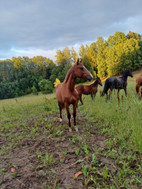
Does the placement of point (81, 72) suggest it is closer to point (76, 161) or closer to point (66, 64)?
point (76, 161)

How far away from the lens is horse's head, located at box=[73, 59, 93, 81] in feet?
12.1

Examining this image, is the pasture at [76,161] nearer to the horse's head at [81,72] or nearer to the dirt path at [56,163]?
the dirt path at [56,163]

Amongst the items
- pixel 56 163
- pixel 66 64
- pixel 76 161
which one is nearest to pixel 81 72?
pixel 76 161

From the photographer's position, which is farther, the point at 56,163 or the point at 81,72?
the point at 81,72

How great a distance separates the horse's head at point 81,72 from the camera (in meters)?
3.68

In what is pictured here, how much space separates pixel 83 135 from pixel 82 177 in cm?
162

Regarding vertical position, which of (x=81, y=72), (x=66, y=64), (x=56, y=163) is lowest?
(x=56, y=163)

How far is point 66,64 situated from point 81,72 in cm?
4388

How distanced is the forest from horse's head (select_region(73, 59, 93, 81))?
27682 millimetres

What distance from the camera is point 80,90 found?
885 cm

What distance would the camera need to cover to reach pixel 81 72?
3.75m

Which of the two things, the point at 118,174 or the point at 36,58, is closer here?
the point at 118,174

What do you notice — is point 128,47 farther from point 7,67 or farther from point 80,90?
point 7,67

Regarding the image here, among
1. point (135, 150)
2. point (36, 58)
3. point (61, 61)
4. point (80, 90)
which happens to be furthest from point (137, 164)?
point (36, 58)
